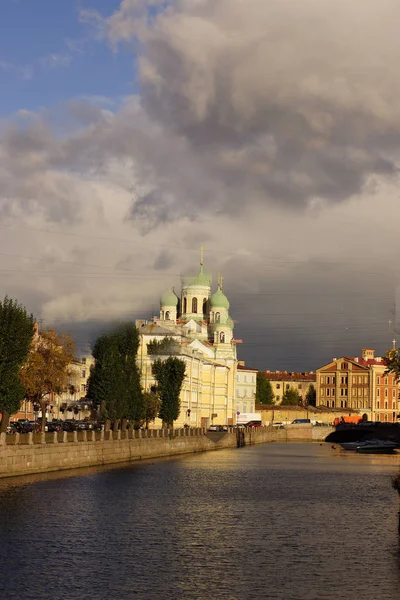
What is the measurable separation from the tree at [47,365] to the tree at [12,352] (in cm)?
1788

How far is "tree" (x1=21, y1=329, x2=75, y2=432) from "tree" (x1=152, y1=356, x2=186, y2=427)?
95.7 feet

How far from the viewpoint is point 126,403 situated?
121688 mm

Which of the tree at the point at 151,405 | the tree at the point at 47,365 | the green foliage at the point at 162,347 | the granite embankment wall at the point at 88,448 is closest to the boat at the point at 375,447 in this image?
the green foliage at the point at 162,347

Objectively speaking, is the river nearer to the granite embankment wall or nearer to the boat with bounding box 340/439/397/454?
the granite embankment wall

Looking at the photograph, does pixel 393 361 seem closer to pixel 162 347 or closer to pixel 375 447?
pixel 162 347

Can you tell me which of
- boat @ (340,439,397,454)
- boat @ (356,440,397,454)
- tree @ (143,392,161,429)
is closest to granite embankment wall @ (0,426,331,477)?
tree @ (143,392,161,429)

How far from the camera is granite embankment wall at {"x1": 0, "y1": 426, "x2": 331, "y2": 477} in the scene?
73000 mm

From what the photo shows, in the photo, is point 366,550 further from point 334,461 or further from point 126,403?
point 334,461

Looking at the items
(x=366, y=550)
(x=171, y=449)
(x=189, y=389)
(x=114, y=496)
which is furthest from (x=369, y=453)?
(x=366, y=550)

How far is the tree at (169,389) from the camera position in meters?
142

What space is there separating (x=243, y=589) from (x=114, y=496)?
101ft

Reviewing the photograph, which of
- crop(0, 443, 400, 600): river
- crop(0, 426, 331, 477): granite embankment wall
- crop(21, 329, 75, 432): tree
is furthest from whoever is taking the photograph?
crop(21, 329, 75, 432): tree

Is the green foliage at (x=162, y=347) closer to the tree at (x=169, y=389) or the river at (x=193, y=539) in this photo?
the tree at (x=169, y=389)

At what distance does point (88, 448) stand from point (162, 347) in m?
81.7
